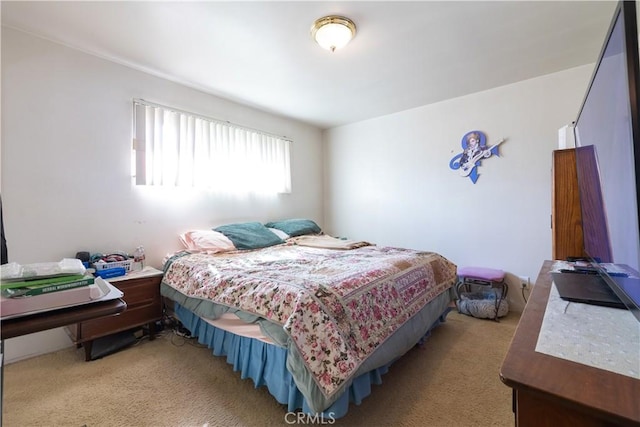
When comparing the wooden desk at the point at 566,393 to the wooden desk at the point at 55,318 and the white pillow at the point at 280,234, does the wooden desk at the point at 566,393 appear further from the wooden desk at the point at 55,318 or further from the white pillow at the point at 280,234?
the white pillow at the point at 280,234

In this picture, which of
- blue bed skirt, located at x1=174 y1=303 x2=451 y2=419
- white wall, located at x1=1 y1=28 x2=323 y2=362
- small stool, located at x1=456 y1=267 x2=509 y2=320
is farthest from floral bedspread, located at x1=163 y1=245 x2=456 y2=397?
white wall, located at x1=1 y1=28 x2=323 y2=362

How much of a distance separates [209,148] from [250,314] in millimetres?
2172

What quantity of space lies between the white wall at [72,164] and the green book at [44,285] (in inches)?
78.1

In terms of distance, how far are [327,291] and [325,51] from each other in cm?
195

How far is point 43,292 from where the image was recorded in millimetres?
653

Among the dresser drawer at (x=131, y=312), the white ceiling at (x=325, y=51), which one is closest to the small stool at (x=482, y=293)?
the white ceiling at (x=325, y=51)

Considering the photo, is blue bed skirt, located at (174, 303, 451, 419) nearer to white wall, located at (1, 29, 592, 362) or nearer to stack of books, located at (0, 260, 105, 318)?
stack of books, located at (0, 260, 105, 318)

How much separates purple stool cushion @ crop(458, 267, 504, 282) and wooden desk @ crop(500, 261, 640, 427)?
2.43 metres

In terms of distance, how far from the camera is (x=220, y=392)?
1.65 meters

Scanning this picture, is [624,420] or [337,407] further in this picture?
[337,407]

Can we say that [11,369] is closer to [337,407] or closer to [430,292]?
[337,407]

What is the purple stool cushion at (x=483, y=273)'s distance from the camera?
273cm

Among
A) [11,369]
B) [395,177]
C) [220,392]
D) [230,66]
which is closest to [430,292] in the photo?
[220,392]

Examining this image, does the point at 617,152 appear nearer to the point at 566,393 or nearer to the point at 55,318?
the point at 566,393
